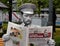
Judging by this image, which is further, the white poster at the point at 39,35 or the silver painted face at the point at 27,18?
the silver painted face at the point at 27,18

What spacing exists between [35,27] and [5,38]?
2.03 feet

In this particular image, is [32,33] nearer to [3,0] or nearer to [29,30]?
[29,30]

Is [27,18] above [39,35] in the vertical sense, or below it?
above

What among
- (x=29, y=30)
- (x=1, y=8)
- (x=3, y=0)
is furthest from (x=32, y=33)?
(x=3, y=0)

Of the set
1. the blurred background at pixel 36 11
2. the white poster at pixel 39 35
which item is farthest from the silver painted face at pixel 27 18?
the blurred background at pixel 36 11

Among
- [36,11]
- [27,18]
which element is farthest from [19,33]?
[36,11]

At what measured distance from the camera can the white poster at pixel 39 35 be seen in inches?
217

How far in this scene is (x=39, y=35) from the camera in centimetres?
555

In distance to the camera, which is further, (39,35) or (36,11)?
(36,11)

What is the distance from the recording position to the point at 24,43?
214 inches

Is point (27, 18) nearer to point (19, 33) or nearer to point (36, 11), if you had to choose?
point (19, 33)

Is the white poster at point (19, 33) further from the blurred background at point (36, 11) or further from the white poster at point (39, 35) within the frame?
the blurred background at point (36, 11)

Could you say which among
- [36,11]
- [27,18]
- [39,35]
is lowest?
[36,11]

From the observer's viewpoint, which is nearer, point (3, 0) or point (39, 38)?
point (39, 38)
